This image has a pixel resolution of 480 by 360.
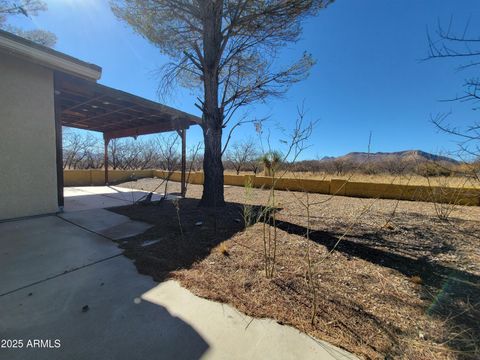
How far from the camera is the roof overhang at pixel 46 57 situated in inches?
137

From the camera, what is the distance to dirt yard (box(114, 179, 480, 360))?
147cm

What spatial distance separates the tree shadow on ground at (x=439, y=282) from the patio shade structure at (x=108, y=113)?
544 cm

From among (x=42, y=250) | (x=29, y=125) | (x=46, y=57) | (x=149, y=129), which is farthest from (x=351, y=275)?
(x=149, y=129)

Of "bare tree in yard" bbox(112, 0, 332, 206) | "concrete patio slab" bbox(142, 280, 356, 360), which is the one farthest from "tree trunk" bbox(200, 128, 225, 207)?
"concrete patio slab" bbox(142, 280, 356, 360)

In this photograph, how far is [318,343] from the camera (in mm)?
1408

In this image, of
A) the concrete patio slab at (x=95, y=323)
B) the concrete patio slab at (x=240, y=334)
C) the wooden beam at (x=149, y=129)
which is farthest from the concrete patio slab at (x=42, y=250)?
the wooden beam at (x=149, y=129)

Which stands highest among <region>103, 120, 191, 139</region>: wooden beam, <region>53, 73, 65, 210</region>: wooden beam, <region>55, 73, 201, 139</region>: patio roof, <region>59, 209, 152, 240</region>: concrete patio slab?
<region>55, 73, 201, 139</region>: patio roof

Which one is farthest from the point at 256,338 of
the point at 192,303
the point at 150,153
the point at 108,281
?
the point at 150,153

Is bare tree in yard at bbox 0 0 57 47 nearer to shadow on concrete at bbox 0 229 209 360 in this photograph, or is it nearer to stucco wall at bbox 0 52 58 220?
stucco wall at bbox 0 52 58 220

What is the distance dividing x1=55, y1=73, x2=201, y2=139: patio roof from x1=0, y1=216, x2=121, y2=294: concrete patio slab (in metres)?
2.76

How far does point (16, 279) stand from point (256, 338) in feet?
8.22

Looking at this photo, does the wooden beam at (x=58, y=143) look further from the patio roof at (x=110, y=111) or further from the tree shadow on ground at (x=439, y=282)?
the tree shadow on ground at (x=439, y=282)

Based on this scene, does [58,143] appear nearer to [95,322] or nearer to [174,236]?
[174,236]

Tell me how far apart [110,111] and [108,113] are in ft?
1.13
